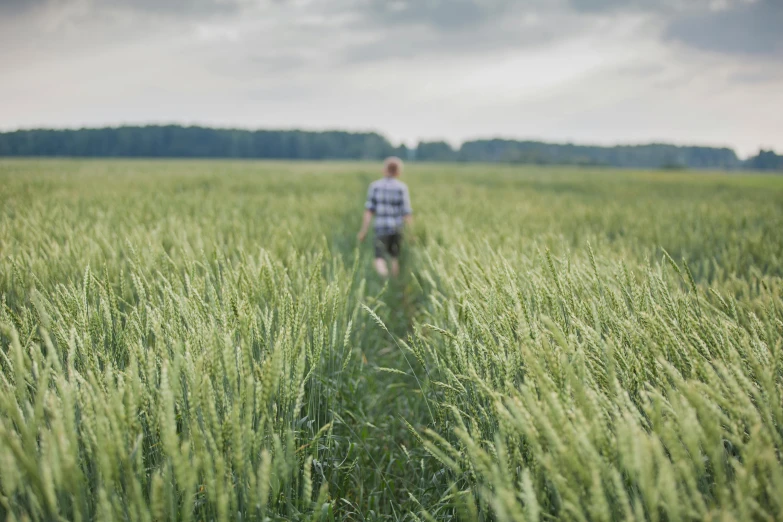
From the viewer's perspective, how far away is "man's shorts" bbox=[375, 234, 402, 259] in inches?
211

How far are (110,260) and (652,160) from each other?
134 metres

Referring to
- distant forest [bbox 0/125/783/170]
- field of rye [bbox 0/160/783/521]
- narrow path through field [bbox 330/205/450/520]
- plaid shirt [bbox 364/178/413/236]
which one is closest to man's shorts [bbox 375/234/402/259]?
plaid shirt [bbox 364/178/413/236]

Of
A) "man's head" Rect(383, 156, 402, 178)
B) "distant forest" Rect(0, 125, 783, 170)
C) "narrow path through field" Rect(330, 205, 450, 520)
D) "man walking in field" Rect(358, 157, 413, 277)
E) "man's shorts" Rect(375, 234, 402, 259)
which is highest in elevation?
"distant forest" Rect(0, 125, 783, 170)

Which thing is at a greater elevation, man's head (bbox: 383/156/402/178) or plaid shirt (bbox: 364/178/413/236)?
man's head (bbox: 383/156/402/178)

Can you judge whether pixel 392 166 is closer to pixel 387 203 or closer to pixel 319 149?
pixel 387 203

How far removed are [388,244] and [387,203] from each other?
0.61 meters

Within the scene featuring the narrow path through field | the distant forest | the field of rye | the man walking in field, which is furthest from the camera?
the distant forest

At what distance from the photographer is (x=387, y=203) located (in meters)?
5.29

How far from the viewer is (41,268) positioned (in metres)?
2.17

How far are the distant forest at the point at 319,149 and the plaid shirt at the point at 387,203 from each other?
7399 centimetres

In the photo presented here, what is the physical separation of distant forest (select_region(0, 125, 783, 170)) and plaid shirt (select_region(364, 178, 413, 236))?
243 ft

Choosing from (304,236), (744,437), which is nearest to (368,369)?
(304,236)

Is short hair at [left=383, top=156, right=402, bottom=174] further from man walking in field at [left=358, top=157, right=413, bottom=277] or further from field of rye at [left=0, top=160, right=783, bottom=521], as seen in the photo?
field of rye at [left=0, top=160, right=783, bottom=521]

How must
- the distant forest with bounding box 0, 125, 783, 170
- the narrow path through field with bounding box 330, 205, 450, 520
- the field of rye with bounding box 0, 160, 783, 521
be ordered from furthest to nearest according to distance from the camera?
the distant forest with bounding box 0, 125, 783, 170 < the narrow path through field with bounding box 330, 205, 450, 520 < the field of rye with bounding box 0, 160, 783, 521
